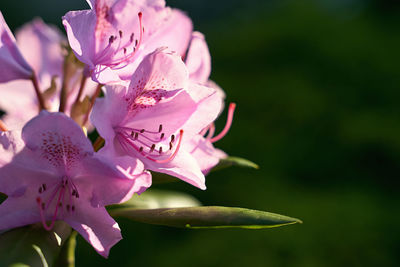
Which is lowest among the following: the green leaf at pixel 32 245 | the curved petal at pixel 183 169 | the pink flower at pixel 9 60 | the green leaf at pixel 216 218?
the green leaf at pixel 32 245

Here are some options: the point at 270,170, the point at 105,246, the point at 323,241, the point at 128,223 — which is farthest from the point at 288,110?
the point at 105,246

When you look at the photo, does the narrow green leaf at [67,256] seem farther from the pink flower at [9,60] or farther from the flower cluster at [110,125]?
the pink flower at [9,60]

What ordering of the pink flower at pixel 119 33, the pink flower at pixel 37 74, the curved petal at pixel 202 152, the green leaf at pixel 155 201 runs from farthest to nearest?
the green leaf at pixel 155 201 < the pink flower at pixel 37 74 < the curved petal at pixel 202 152 < the pink flower at pixel 119 33

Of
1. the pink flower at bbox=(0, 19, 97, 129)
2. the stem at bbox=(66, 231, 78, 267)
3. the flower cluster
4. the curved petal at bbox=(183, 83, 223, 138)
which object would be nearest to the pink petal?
the flower cluster

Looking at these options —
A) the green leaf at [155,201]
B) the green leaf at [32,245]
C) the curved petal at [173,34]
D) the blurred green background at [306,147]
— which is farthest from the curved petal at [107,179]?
the blurred green background at [306,147]

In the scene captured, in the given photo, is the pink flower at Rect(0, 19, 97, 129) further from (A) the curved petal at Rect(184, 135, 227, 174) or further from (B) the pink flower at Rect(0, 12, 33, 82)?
(A) the curved petal at Rect(184, 135, 227, 174)

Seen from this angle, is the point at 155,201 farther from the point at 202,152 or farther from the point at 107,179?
the point at 107,179

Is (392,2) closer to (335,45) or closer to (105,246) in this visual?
(335,45)
